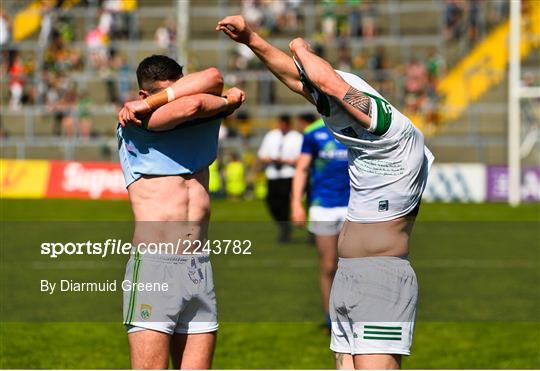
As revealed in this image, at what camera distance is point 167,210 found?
6.63 metres

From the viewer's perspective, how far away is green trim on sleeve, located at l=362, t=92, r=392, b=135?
5797 mm

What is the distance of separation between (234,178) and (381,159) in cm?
2819

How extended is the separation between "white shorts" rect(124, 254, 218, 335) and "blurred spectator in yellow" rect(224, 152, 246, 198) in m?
27.0

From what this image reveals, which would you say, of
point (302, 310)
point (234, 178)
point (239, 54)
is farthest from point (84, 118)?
point (302, 310)

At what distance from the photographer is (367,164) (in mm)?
5988

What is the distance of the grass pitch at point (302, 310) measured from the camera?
10.8 meters

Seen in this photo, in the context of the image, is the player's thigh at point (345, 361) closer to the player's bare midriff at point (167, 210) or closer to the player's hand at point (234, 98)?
the player's bare midriff at point (167, 210)

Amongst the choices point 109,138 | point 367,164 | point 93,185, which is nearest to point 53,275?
point 367,164

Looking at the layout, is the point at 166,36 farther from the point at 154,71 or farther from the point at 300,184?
the point at 154,71

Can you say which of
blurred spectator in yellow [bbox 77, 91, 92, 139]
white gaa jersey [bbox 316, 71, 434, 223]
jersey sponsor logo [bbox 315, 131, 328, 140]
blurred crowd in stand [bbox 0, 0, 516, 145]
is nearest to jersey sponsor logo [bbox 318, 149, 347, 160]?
jersey sponsor logo [bbox 315, 131, 328, 140]

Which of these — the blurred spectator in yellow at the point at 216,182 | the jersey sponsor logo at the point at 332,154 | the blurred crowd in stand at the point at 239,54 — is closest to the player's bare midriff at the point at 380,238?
the jersey sponsor logo at the point at 332,154

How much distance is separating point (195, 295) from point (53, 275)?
10249 millimetres

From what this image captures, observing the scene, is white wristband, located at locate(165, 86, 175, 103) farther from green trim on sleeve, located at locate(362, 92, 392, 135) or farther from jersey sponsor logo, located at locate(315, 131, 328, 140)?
jersey sponsor logo, located at locate(315, 131, 328, 140)

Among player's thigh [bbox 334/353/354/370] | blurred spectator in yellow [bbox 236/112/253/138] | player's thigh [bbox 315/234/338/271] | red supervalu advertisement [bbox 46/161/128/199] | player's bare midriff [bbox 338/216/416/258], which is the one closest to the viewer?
player's bare midriff [bbox 338/216/416/258]
